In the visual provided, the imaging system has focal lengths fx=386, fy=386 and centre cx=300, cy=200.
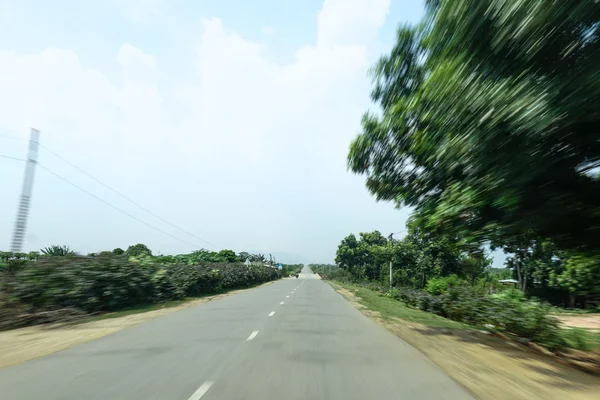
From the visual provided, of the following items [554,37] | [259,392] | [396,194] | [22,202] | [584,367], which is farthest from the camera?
[22,202]

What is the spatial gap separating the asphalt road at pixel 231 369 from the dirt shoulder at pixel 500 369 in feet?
1.29

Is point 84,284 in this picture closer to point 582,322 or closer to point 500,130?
point 500,130

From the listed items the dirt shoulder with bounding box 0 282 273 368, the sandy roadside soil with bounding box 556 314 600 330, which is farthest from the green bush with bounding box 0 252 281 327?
the sandy roadside soil with bounding box 556 314 600 330

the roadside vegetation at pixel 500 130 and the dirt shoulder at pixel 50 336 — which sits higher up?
the roadside vegetation at pixel 500 130

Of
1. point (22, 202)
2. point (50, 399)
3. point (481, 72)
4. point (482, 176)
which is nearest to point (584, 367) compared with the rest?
point (482, 176)

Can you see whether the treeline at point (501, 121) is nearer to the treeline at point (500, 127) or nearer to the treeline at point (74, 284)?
the treeline at point (500, 127)

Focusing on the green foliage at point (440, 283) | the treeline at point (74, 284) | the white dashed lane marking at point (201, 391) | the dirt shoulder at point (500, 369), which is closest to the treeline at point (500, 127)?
the dirt shoulder at point (500, 369)

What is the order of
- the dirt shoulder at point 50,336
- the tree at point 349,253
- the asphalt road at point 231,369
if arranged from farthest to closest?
the tree at point 349,253
the dirt shoulder at point 50,336
the asphalt road at point 231,369

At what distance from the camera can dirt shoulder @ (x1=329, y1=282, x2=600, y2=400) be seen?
5.43 m

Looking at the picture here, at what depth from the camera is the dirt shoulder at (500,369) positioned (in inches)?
214

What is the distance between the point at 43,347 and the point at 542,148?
9.88m

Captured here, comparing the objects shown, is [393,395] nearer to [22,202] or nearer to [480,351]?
[480,351]

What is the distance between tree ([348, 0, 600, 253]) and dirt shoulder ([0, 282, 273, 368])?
8.20 meters

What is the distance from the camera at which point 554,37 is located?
14.8 ft
